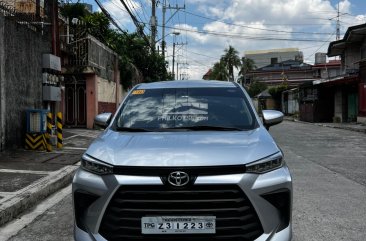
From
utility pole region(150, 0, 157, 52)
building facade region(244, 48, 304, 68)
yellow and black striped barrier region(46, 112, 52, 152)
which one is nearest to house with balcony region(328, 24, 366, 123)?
utility pole region(150, 0, 157, 52)

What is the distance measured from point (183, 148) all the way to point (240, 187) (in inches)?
22.6

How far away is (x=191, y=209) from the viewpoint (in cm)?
343

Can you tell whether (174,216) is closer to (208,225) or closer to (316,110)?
(208,225)

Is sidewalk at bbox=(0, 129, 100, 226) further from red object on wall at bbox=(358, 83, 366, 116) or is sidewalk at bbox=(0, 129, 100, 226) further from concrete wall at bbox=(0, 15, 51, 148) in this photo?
red object on wall at bbox=(358, 83, 366, 116)

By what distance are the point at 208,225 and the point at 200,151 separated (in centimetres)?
58

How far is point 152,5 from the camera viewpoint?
3828 centimetres

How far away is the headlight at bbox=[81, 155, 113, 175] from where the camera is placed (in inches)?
141

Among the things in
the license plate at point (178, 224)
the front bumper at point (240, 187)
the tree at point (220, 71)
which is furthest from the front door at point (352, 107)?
the tree at point (220, 71)

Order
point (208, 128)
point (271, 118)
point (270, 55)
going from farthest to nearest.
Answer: point (270, 55)
point (271, 118)
point (208, 128)

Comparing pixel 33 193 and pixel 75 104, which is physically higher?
pixel 75 104

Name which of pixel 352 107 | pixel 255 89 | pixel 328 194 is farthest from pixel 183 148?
pixel 255 89

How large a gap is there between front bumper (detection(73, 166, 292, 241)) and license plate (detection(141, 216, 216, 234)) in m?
0.26

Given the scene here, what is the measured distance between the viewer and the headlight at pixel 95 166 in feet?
11.7

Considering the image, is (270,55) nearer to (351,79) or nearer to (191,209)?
(351,79)
